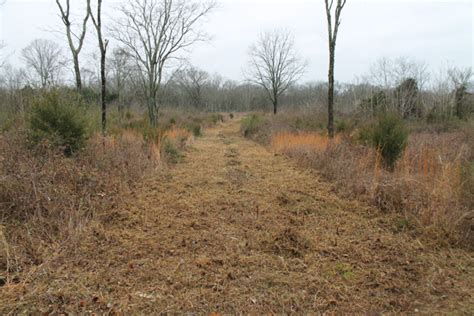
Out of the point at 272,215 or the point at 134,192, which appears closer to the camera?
the point at 272,215

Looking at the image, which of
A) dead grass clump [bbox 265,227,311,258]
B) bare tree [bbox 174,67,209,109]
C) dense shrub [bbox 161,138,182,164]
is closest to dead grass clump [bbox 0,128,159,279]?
dense shrub [bbox 161,138,182,164]

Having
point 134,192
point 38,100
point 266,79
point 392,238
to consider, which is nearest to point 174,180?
point 134,192

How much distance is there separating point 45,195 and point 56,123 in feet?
9.02

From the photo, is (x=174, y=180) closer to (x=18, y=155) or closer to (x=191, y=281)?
(x=18, y=155)

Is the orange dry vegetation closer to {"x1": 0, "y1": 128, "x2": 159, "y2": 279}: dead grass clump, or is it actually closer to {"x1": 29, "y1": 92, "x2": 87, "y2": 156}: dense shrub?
{"x1": 0, "y1": 128, "x2": 159, "y2": 279}: dead grass clump

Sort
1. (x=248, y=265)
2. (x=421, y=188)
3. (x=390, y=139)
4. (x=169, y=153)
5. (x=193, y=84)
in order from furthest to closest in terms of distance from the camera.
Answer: (x=193, y=84) → (x=169, y=153) → (x=390, y=139) → (x=421, y=188) → (x=248, y=265)

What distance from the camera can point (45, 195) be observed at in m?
3.59

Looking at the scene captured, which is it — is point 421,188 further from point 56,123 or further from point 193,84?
point 193,84

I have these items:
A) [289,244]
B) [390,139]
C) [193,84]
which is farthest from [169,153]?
[193,84]

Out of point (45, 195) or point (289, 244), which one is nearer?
point (289, 244)

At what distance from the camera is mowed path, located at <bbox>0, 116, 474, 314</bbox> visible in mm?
2236

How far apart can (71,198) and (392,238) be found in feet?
14.4

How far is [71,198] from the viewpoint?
3.83 meters

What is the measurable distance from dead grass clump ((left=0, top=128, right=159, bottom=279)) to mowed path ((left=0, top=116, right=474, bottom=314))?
30cm
